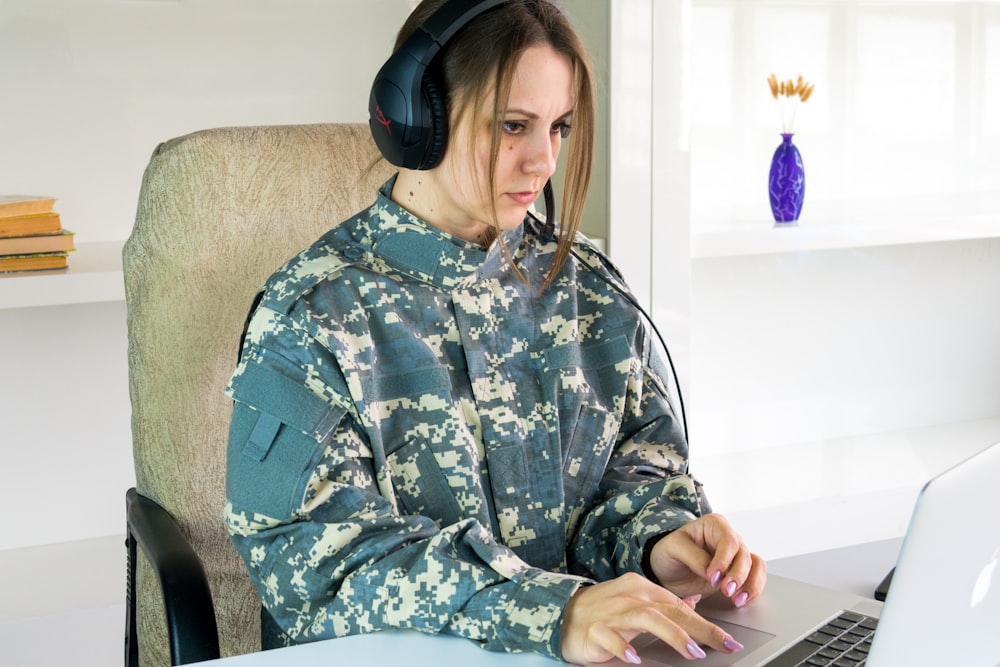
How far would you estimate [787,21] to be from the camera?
2.60 m

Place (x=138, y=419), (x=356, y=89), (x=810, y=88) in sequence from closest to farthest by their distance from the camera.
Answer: (x=138, y=419) < (x=356, y=89) < (x=810, y=88)

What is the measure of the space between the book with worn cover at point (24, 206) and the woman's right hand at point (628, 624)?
1294mm

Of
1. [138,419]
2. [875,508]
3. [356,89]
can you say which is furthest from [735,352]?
[138,419]

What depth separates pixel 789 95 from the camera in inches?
96.8

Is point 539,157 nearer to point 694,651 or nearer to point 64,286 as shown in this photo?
point 694,651

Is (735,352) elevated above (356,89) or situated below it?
below

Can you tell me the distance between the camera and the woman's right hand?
818mm

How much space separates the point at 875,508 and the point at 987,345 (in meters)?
0.76

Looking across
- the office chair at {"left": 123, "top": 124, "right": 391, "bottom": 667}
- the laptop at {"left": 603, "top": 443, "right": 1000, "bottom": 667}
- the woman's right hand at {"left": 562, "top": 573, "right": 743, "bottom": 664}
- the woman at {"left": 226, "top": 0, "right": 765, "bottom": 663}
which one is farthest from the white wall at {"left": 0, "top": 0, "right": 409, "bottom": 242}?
the laptop at {"left": 603, "top": 443, "right": 1000, "bottom": 667}

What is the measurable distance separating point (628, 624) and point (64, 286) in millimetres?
1285

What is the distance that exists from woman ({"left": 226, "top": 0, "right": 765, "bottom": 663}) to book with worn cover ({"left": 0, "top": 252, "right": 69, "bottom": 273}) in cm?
Result: 85

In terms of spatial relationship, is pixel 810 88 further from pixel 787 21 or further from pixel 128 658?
pixel 128 658

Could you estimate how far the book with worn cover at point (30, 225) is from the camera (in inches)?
71.4

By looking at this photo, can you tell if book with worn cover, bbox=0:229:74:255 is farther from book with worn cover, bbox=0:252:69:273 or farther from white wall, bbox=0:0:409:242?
white wall, bbox=0:0:409:242
